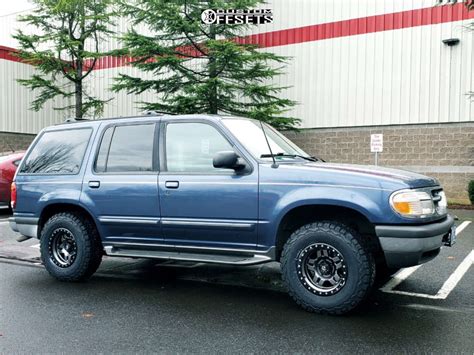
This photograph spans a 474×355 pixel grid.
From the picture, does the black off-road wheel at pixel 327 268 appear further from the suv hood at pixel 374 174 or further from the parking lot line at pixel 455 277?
the parking lot line at pixel 455 277

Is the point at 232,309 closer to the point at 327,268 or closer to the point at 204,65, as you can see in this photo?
the point at 327,268

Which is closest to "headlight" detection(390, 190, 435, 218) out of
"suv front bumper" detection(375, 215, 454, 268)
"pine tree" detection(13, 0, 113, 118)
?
"suv front bumper" detection(375, 215, 454, 268)

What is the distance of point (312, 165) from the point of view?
4875 millimetres

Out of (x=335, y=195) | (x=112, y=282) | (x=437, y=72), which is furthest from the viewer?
(x=437, y=72)

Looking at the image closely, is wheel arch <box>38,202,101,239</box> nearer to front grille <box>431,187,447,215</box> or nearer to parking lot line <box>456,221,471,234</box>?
front grille <box>431,187,447,215</box>

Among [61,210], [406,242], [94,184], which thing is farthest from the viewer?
[61,210]

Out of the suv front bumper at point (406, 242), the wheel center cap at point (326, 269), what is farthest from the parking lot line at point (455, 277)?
the wheel center cap at point (326, 269)

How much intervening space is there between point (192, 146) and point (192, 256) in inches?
44.3

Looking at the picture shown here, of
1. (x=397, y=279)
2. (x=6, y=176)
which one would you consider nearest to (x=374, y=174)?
(x=397, y=279)

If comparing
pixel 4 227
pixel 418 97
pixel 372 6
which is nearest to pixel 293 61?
pixel 372 6

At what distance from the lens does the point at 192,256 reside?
5.16m

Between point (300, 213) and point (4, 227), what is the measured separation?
7.64 meters

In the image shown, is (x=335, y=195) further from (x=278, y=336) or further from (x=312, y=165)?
(x=278, y=336)
